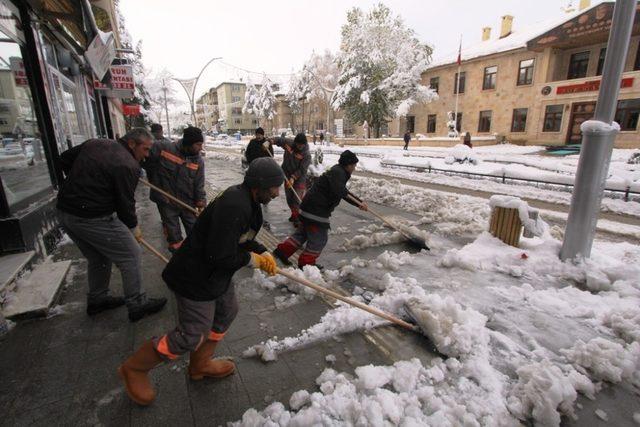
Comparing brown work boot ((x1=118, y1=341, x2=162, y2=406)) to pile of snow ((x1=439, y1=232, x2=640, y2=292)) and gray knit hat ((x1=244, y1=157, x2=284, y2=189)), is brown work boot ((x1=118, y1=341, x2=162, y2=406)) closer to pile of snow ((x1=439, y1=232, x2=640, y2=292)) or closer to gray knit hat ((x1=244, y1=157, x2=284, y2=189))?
gray knit hat ((x1=244, y1=157, x2=284, y2=189))

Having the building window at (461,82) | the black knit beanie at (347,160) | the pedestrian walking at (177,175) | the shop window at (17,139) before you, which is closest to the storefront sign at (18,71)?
the shop window at (17,139)

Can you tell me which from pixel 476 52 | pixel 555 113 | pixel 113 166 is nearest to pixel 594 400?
pixel 113 166

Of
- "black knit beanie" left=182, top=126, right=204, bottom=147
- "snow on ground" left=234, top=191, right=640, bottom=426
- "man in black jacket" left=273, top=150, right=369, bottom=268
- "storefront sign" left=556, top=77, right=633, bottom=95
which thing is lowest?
"snow on ground" left=234, top=191, right=640, bottom=426

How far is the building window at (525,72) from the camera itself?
84.5 ft

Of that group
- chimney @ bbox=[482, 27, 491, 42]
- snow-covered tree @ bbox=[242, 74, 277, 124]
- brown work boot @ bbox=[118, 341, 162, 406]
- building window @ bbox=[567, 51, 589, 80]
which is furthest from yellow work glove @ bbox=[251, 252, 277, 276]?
snow-covered tree @ bbox=[242, 74, 277, 124]

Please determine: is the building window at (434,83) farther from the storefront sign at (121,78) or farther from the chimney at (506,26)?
the storefront sign at (121,78)

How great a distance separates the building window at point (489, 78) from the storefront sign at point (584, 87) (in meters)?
5.16

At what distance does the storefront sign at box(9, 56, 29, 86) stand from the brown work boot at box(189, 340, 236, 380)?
205 inches

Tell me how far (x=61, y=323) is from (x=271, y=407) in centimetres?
243

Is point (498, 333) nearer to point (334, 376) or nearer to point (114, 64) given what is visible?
point (334, 376)

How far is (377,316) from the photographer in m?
3.27

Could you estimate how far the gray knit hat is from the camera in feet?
6.84

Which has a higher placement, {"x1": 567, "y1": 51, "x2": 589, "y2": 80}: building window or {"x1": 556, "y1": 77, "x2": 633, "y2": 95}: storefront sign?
{"x1": 567, "y1": 51, "x2": 589, "y2": 80}: building window

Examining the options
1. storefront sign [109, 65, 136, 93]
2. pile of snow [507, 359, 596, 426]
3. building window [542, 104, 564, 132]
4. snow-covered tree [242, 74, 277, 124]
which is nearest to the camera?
pile of snow [507, 359, 596, 426]
